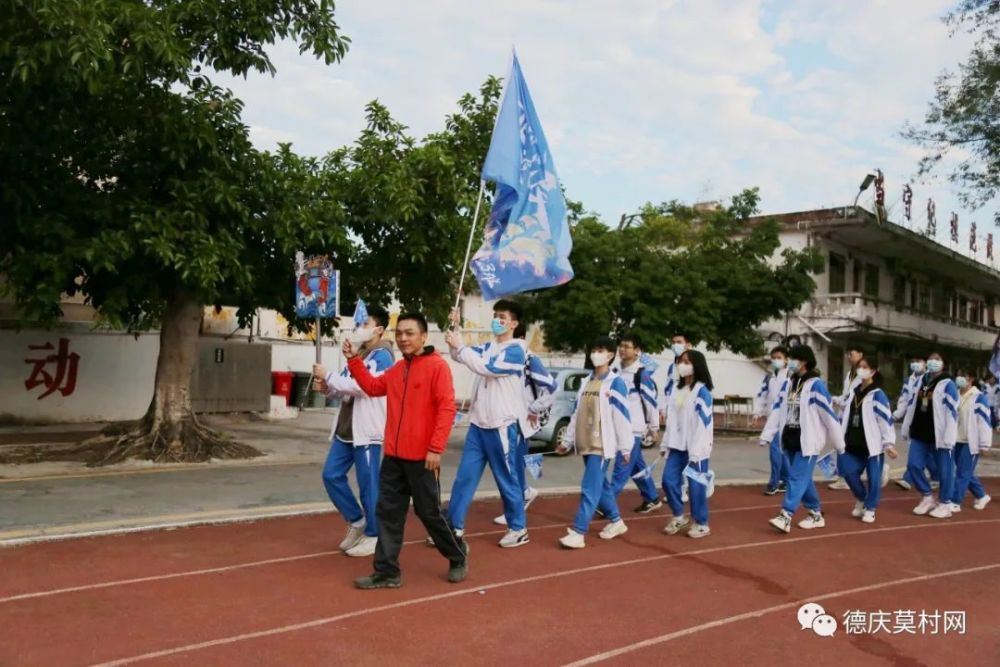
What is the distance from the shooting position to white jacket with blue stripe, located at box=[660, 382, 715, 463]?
29.0ft

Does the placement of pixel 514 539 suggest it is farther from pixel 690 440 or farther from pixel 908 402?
pixel 908 402

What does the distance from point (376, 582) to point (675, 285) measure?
17.8 metres

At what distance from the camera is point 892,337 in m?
35.7

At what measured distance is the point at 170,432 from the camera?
13.7 meters

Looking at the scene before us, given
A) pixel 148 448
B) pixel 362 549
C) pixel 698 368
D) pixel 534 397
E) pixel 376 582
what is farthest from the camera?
pixel 148 448

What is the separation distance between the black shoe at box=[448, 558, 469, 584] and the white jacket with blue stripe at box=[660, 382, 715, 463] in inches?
109

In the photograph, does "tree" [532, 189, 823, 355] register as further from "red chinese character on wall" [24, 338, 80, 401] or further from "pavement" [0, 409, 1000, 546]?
"red chinese character on wall" [24, 338, 80, 401]

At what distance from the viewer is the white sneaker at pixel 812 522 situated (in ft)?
31.7

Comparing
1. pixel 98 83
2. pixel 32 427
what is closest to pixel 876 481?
pixel 98 83

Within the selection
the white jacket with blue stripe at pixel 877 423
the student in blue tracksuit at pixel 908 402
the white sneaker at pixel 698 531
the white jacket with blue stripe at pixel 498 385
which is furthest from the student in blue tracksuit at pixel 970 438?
the white jacket with blue stripe at pixel 498 385

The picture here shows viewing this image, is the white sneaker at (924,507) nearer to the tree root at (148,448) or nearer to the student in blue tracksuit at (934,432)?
the student in blue tracksuit at (934,432)

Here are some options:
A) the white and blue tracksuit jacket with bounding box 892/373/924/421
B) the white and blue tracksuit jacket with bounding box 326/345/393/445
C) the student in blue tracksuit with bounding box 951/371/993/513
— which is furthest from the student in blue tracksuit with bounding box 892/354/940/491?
the white and blue tracksuit jacket with bounding box 326/345/393/445

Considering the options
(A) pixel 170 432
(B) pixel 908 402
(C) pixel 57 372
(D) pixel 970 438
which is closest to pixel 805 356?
(D) pixel 970 438

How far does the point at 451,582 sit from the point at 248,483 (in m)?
5.31
